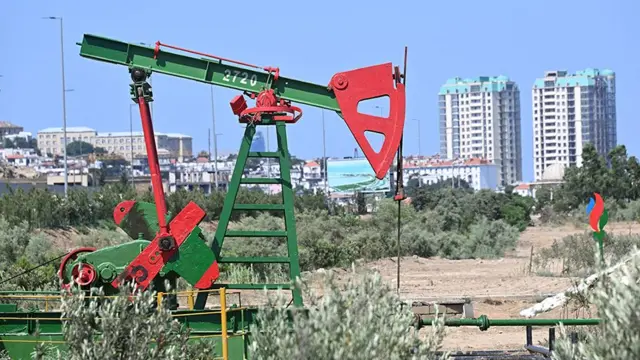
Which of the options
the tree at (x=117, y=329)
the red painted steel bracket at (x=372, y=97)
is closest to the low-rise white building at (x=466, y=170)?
the red painted steel bracket at (x=372, y=97)

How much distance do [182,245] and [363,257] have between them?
80.8 ft

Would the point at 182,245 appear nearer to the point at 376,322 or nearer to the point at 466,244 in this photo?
the point at 376,322

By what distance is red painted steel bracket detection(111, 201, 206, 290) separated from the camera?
40.2ft

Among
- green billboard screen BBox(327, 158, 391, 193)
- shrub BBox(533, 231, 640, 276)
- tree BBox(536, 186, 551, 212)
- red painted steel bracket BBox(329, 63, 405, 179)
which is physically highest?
red painted steel bracket BBox(329, 63, 405, 179)

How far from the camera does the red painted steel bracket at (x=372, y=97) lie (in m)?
12.8

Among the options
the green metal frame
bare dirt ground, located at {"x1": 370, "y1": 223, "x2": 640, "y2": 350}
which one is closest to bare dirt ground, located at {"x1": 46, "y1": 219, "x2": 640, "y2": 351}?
bare dirt ground, located at {"x1": 370, "y1": 223, "x2": 640, "y2": 350}

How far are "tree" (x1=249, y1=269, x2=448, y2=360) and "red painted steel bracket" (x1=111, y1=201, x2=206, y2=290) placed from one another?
463cm

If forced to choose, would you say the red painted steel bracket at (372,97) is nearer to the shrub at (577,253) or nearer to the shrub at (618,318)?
the shrub at (618,318)

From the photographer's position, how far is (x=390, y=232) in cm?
4459

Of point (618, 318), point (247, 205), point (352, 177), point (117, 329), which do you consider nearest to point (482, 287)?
point (247, 205)

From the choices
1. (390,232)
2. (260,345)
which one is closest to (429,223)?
(390,232)

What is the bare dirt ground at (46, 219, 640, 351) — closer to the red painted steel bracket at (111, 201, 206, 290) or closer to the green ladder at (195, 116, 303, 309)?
the green ladder at (195, 116, 303, 309)

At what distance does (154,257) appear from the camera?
12320 millimetres

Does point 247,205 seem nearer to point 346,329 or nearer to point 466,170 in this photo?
point 346,329
